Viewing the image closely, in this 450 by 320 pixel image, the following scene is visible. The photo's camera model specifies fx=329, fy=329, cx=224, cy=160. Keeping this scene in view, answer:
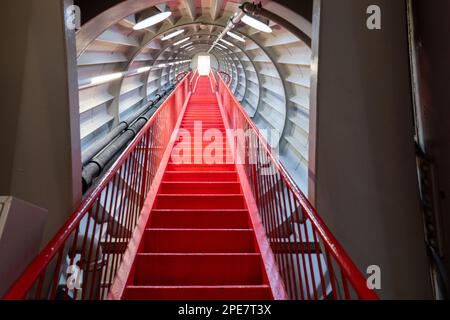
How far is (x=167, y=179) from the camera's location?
4914 mm

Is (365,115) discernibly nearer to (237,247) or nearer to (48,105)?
(237,247)

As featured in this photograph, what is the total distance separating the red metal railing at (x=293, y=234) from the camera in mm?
1659

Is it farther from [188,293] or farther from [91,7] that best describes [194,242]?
[91,7]

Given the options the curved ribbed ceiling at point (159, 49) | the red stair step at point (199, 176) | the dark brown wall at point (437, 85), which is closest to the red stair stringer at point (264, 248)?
the red stair step at point (199, 176)

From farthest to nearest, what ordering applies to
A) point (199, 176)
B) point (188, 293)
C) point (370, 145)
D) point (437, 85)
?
point (199, 176) < point (188, 293) < point (370, 145) < point (437, 85)

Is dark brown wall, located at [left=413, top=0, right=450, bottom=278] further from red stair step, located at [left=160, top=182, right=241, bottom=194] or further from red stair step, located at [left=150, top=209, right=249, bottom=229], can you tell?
red stair step, located at [left=160, top=182, right=241, bottom=194]

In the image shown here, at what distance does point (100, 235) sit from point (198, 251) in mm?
1206

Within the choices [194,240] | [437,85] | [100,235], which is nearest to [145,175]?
[194,240]

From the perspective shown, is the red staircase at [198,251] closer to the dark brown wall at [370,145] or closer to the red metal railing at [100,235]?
the red metal railing at [100,235]

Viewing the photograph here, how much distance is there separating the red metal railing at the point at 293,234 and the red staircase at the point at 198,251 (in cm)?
27

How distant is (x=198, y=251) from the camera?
3.39m

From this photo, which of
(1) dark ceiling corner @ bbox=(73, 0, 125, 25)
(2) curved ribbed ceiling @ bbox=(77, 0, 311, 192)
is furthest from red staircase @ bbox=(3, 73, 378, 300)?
(2) curved ribbed ceiling @ bbox=(77, 0, 311, 192)

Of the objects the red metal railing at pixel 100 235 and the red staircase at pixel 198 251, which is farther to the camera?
the red staircase at pixel 198 251

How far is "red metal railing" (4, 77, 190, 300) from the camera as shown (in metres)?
1.62
